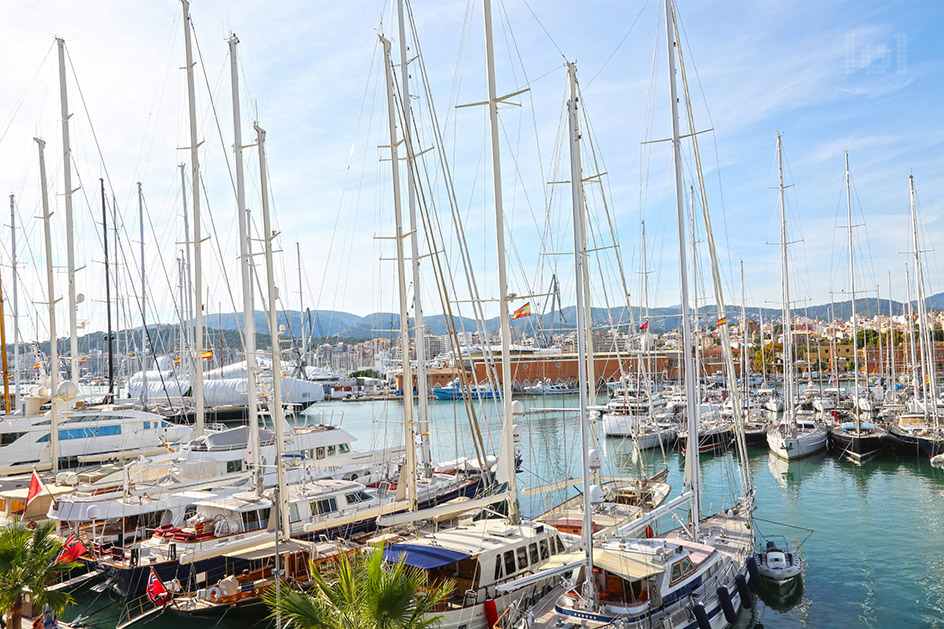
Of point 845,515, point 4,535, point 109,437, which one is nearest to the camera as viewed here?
point 4,535

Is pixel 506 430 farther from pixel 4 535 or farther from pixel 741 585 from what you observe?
pixel 4 535

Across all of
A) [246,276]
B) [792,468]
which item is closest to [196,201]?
[246,276]

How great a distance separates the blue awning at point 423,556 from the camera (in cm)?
1356

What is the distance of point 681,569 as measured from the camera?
48.5 feet

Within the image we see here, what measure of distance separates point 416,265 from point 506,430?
7.78m

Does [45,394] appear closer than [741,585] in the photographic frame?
No

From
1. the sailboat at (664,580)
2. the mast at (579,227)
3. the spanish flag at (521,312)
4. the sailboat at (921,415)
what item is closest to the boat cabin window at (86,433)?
the mast at (579,227)

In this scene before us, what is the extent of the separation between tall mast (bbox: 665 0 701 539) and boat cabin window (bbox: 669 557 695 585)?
2.86 meters

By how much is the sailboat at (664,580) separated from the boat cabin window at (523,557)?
128cm

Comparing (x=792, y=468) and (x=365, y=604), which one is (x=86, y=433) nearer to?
(x=365, y=604)

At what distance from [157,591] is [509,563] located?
26.4 feet

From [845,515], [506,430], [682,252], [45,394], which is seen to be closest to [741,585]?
[506,430]

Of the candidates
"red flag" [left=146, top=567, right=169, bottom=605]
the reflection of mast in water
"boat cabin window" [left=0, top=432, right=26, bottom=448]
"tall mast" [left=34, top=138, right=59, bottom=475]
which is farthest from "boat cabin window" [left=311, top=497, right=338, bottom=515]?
the reflection of mast in water

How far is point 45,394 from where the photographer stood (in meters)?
29.9
